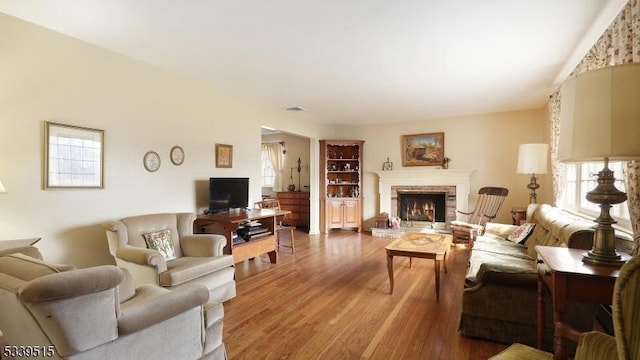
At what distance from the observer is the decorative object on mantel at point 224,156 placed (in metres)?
4.42

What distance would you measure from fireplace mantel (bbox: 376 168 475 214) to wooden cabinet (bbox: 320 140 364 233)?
1.79 feet

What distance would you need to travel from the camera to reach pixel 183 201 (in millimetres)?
3953

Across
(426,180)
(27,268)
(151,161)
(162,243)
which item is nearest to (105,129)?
(151,161)

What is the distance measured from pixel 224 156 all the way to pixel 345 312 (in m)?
2.82

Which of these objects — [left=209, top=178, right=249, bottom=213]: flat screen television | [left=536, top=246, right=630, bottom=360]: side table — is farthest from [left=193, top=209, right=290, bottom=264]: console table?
[left=536, top=246, right=630, bottom=360]: side table

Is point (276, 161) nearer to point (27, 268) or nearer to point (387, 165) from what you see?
point (387, 165)

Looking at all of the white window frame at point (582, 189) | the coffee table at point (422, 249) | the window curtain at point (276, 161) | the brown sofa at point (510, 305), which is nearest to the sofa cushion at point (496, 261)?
the brown sofa at point (510, 305)

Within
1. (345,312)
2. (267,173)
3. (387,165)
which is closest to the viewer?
(345,312)

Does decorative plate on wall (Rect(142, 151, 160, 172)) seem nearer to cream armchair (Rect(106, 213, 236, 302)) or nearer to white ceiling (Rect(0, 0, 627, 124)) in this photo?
cream armchair (Rect(106, 213, 236, 302))

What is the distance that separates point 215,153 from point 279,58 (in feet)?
5.96

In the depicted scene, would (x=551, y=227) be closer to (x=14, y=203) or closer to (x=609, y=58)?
(x=609, y=58)

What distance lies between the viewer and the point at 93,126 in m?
3.02

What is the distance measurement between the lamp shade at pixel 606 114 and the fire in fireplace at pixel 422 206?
16.8ft

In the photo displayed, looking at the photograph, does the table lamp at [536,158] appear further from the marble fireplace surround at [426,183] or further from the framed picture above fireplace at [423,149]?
the framed picture above fireplace at [423,149]
